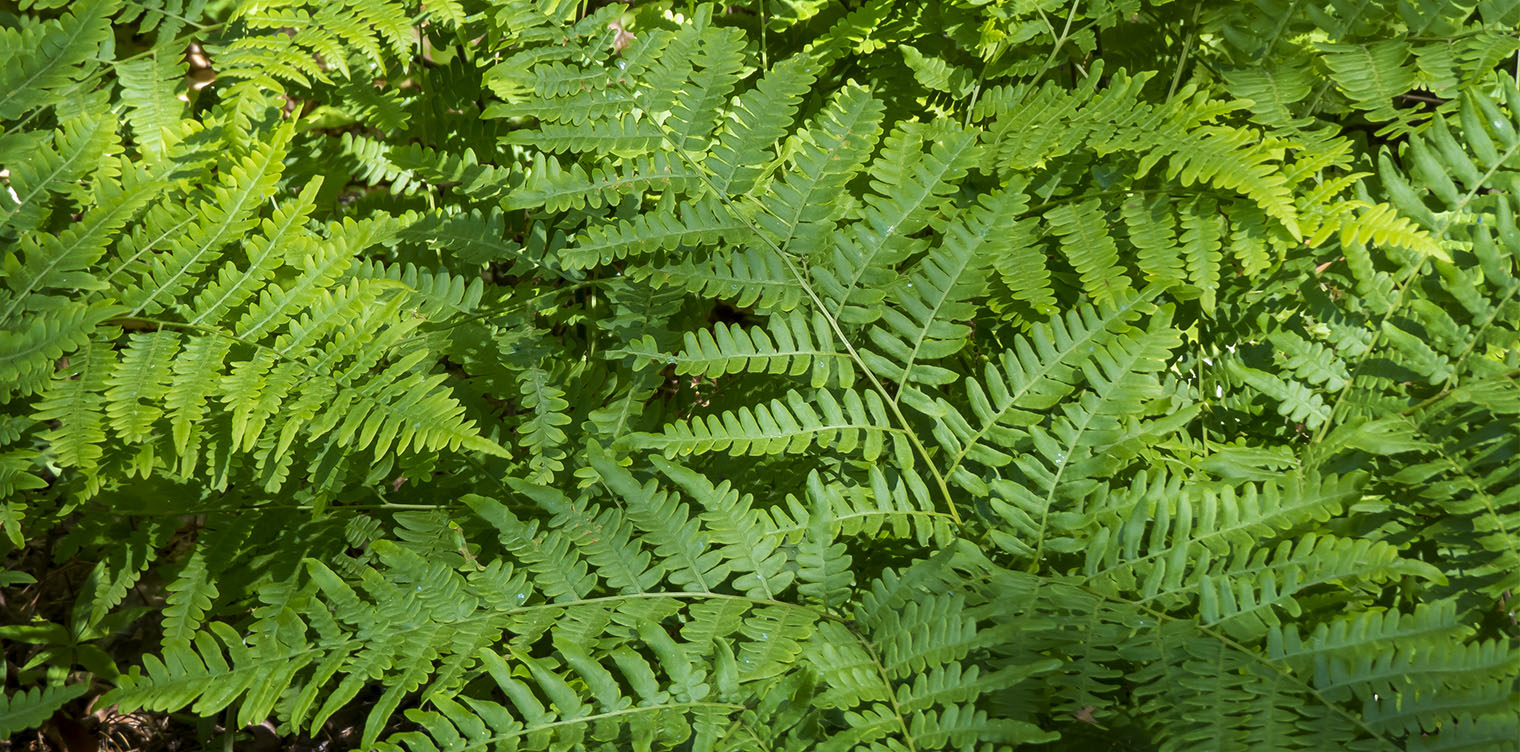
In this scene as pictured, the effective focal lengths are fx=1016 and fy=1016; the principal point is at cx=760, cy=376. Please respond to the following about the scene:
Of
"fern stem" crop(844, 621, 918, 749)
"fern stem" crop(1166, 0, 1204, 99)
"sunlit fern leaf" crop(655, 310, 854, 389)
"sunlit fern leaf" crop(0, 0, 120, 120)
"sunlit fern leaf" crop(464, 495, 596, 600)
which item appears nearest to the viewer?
"fern stem" crop(844, 621, 918, 749)

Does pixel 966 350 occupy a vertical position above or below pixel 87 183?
below

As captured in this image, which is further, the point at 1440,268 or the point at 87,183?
the point at 87,183

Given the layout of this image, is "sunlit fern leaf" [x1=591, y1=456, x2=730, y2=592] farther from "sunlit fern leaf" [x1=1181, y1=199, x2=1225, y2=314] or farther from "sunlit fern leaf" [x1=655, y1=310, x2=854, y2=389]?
"sunlit fern leaf" [x1=1181, y1=199, x2=1225, y2=314]

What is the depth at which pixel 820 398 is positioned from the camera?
4.74ft

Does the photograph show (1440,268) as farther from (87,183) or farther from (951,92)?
(87,183)

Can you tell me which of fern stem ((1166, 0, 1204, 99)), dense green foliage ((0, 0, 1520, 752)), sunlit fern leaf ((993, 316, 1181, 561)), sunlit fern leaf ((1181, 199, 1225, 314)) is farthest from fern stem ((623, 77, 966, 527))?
fern stem ((1166, 0, 1204, 99))

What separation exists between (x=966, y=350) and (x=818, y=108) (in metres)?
0.61

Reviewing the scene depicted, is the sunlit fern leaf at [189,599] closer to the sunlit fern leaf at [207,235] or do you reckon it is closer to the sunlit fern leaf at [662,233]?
the sunlit fern leaf at [207,235]

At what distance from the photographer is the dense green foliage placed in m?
1.17

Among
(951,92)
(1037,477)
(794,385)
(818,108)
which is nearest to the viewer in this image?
(1037,477)

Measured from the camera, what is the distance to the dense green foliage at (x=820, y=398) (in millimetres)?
1165

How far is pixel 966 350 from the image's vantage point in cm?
205

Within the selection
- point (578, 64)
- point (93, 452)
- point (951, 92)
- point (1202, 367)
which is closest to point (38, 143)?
point (93, 452)

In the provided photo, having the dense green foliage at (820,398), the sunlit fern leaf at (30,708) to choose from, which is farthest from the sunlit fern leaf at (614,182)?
the sunlit fern leaf at (30,708)
